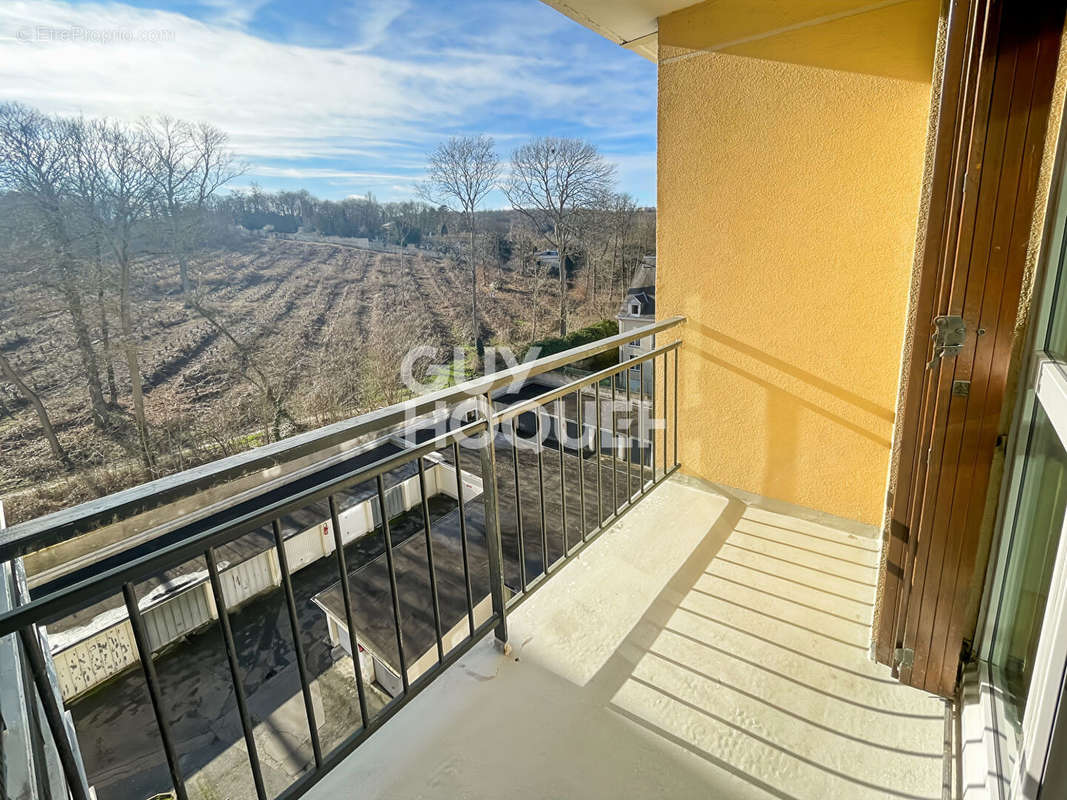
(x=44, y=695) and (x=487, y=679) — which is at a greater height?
(x=44, y=695)

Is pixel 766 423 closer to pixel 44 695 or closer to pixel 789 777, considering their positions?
pixel 789 777

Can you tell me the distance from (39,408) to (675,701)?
8.20m

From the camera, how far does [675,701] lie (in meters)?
1.53

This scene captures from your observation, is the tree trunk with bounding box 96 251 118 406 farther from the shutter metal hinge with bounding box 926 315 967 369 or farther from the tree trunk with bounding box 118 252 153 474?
the shutter metal hinge with bounding box 926 315 967 369

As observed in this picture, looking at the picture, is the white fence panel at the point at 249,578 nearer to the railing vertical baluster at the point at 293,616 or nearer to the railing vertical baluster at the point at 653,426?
the railing vertical baluster at the point at 653,426

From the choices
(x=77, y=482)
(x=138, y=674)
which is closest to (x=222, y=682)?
(x=138, y=674)

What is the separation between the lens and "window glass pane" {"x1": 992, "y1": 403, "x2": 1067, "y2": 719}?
3.19ft

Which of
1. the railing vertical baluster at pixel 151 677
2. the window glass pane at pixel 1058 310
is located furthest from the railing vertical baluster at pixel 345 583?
the window glass pane at pixel 1058 310

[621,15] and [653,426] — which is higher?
[621,15]

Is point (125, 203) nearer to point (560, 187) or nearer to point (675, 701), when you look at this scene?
point (560, 187)

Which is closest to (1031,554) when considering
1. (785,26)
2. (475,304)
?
(785,26)

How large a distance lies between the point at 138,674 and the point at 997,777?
26.8ft

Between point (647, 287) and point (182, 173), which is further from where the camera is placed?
point (182, 173)

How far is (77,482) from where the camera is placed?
21.3 feet
